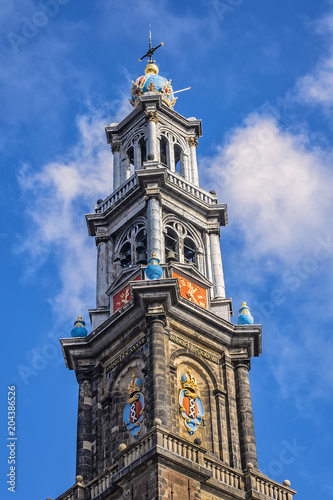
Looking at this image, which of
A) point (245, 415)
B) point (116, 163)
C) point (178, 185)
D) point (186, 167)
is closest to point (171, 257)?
point (178, 185)

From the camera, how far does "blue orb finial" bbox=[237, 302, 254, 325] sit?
6569 cm

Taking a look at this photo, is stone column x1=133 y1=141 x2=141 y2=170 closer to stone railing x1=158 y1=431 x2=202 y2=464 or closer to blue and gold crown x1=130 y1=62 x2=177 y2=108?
blue and gold crown x1=130 y1=62 x2=177 y2=108

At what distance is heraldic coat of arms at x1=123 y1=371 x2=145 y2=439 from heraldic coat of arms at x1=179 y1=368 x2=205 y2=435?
86.3 inches

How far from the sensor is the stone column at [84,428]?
59.8 m

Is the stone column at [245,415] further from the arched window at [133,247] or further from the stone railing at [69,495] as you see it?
the arched window at [133,247]

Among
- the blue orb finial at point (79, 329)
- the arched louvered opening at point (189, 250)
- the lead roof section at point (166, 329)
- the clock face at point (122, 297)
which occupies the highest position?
the arched louvered opening at point (189, 250)

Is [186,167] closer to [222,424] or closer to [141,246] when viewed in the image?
[141,246]

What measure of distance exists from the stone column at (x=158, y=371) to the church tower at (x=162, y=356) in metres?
0.06

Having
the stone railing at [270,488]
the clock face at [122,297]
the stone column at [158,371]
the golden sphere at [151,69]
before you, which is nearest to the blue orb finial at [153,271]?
the stone column at [158,371]

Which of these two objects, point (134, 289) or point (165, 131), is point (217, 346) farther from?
point (165, 131)

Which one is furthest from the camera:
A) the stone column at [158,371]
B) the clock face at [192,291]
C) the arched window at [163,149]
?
the arched window at [163,149]

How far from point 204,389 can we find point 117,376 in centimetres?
488

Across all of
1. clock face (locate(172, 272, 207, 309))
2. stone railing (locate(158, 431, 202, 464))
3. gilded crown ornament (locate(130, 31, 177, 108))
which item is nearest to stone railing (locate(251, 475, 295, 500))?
stone railing (locate(158, 431, 202, 464))

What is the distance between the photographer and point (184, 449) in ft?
180
